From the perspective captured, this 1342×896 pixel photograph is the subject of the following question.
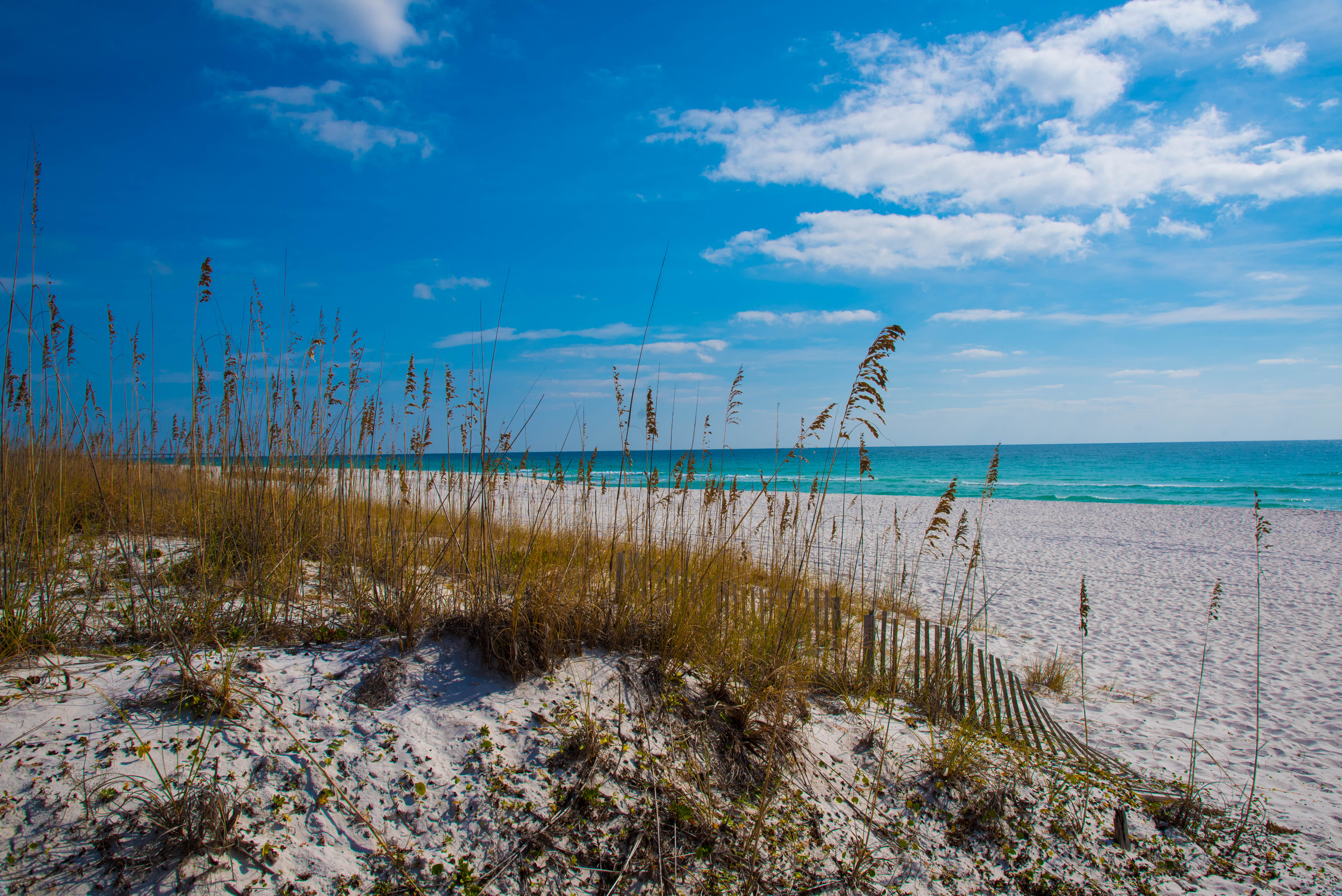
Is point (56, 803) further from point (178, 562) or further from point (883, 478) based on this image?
point (883, 478)

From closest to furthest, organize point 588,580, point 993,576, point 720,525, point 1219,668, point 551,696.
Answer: point 551,696 → point 588,580 → point 720,525 → point 1219,668 → point 993,576

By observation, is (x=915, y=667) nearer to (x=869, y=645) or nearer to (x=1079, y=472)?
(x=869, y=645)

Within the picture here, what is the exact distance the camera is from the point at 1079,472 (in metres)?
44.1

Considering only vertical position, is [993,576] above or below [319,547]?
below

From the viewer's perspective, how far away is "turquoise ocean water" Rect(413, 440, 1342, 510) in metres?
5.43

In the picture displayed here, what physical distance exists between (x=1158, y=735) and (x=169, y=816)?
5521mm

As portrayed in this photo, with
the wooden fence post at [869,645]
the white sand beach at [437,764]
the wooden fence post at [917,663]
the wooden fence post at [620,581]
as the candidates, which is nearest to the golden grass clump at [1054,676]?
the white sand beach at [437,764]

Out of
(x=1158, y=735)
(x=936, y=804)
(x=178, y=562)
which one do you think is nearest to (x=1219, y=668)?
(x=1158, y=735)

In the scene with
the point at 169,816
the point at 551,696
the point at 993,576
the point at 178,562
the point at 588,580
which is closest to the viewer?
the point at 169,816

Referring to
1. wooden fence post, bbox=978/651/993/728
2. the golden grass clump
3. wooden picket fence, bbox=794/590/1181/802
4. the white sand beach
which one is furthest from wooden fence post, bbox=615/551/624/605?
the golden grass clump

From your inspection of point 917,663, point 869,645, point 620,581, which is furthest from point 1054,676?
point 620,581

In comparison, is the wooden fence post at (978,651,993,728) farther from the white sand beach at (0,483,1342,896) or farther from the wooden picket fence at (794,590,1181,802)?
the white sand beach at (0,483,1342,896)

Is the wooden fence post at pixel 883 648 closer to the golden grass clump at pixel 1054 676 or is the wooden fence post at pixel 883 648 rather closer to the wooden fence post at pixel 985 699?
the wooden fence post at pixel 985 699

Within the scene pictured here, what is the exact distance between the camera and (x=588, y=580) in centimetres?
285
